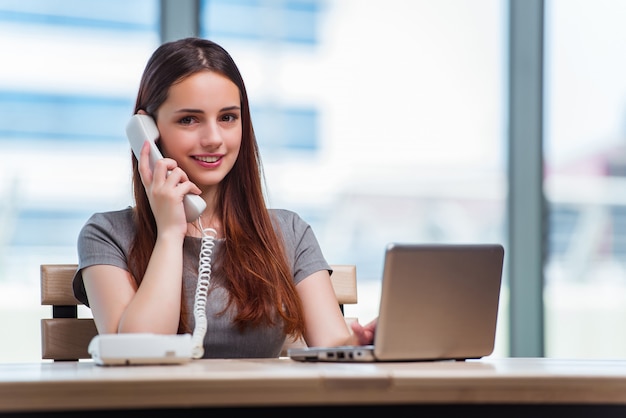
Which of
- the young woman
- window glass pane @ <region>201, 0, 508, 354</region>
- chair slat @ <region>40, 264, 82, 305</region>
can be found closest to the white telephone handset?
the young woman

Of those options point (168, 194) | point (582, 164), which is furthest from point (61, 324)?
point (582, 164)

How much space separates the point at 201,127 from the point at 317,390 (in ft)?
2.95

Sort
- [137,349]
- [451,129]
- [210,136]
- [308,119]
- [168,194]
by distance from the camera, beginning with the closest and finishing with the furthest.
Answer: [137,349], [168,194], [210,136], [308,119], [451,129]

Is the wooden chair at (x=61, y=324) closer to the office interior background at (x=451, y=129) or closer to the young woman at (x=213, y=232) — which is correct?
the young woman at (x=213, y=232)

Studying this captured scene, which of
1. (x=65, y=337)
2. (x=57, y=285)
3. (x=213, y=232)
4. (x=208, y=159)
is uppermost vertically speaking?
(x=208, y=159)

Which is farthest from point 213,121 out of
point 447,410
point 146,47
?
point 146,47

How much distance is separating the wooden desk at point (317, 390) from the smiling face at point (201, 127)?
2.33ft

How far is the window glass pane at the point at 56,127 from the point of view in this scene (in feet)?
10.0

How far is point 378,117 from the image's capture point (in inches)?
135

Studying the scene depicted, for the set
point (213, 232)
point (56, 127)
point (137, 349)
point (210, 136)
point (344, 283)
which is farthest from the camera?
point (56, 127)

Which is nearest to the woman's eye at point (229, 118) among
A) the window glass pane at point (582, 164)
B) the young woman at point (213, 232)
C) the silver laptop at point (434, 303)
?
the young woman at point (213, 232)

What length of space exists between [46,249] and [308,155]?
104cm

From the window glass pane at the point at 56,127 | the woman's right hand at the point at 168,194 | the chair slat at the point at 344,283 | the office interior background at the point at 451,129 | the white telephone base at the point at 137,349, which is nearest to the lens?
the white telephone base at the point at 137,349

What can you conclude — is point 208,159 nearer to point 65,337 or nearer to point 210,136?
point 210,136
